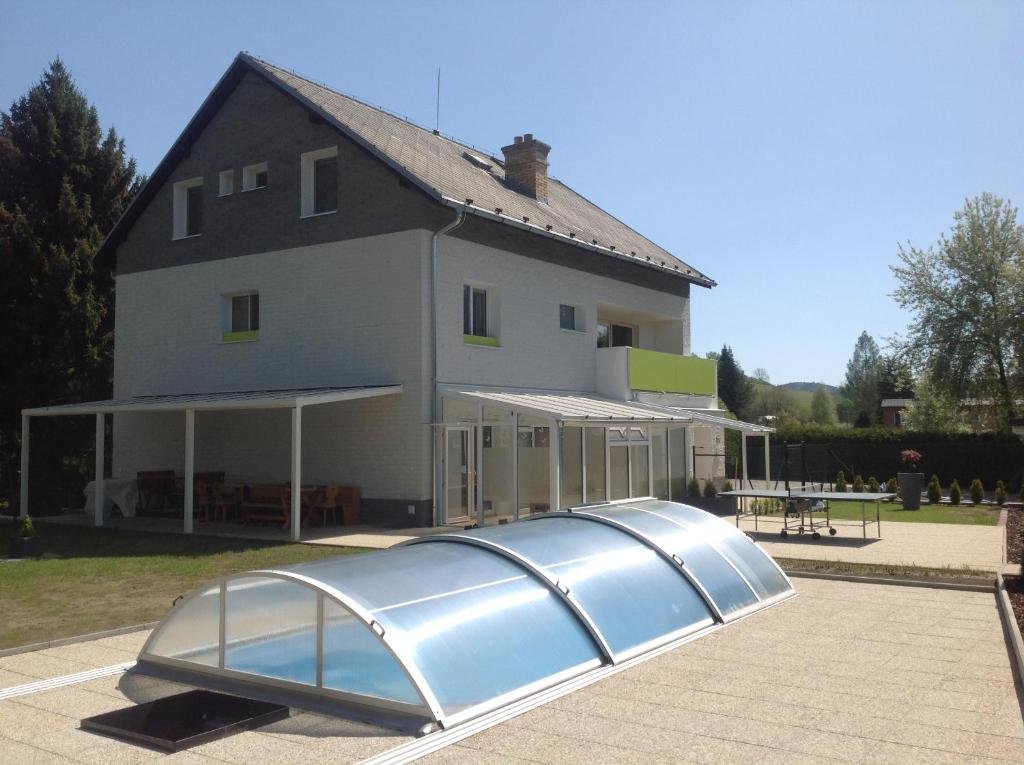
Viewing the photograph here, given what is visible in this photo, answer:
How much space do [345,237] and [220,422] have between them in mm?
5315

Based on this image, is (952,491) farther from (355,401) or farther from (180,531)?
(180,531)

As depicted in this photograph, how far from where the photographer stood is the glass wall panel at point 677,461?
2242cm

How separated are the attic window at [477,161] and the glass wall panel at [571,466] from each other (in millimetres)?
7935

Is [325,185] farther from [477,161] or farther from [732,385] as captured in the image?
[732,385]

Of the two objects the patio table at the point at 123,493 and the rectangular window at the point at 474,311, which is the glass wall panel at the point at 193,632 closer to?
the rectangular window at the point at 474,311

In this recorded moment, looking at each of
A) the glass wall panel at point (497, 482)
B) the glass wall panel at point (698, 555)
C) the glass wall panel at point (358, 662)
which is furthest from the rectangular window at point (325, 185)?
the glass wall panel at point (358, 662)

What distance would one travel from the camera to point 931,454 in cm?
3156

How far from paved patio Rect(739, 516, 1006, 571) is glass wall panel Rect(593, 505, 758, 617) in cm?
426

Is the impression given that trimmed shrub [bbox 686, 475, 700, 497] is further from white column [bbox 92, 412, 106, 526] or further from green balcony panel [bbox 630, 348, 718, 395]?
white column [bbox 92, 412, 106, 526]

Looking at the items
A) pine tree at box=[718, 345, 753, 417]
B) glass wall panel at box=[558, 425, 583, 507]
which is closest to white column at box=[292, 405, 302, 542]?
glass wall panel at box=[558, 425, 583, 507]

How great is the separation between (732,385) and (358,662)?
63548 mm

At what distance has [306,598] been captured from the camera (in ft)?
21.1

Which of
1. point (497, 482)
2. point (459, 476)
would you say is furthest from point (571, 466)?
point (459, 476)

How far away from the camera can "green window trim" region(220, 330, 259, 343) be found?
20.5 meters
